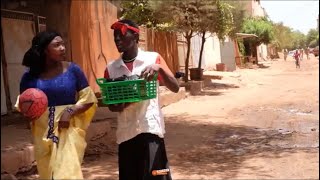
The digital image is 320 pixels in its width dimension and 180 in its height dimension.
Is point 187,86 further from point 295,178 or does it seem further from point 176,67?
point 295,178

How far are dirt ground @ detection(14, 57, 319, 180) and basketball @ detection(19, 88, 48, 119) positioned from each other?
115 inches

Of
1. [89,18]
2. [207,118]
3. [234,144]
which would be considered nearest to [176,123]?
[207,118]

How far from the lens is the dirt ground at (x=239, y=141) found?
19.1ft

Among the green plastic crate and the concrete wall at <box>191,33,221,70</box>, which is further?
the concrete wall at <box>191,33,221,70</box>

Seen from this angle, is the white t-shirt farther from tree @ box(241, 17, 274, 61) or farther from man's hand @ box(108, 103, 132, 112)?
tree @ box(241, 17, 274, 61)

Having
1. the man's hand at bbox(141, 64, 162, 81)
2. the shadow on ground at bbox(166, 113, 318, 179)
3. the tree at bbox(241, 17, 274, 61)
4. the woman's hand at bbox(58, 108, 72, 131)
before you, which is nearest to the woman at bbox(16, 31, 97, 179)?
the woman's hand at bbox(58, 108, 72, 131)

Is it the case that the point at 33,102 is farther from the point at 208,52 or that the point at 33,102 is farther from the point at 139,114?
the point at 208,52

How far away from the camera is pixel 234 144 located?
770 centimetres

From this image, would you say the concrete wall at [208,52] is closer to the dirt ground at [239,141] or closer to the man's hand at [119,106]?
the dirt ground at [239,141]

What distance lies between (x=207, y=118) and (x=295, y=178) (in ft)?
19.1

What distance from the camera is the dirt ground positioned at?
5.83 meters

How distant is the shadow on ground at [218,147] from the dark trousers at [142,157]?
2.64m

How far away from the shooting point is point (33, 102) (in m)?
2.89

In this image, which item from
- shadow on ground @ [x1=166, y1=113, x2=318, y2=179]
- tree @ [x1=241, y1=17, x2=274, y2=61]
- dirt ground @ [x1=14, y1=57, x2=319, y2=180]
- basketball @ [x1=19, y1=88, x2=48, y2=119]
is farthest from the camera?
tree @ [x1=241, y1=17, x2=274, y2=61]
